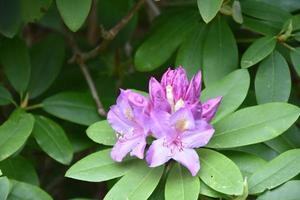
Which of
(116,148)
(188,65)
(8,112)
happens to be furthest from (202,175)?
(8,112)

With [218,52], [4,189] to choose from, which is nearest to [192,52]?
[218,52]

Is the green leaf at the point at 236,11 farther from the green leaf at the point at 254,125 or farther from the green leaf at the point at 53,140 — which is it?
the green leaf at the point at 53,140

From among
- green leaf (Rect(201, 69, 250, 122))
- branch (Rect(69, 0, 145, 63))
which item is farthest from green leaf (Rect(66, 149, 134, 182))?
branch (Rect(69, 0, 145, 63))

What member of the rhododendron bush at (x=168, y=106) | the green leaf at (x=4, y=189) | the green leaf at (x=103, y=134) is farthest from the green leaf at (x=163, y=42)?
the green leaf at (x=4, y=189)

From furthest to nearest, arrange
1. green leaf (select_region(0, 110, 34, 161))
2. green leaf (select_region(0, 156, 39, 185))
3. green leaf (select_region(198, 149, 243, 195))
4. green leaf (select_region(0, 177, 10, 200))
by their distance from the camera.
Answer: green leaf (select_region(0, 156, 39, 185)), green leaf (select_region(0, 110, 34, 161)), green leaf (select_region(0, 177, 10, 200)), green leaf (select_region(198, 149, 243, 195))

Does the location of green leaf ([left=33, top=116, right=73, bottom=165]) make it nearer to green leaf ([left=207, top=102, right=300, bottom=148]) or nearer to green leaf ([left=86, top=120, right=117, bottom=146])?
green leaf ([left=86, top=120, right=117, bottom=146])
